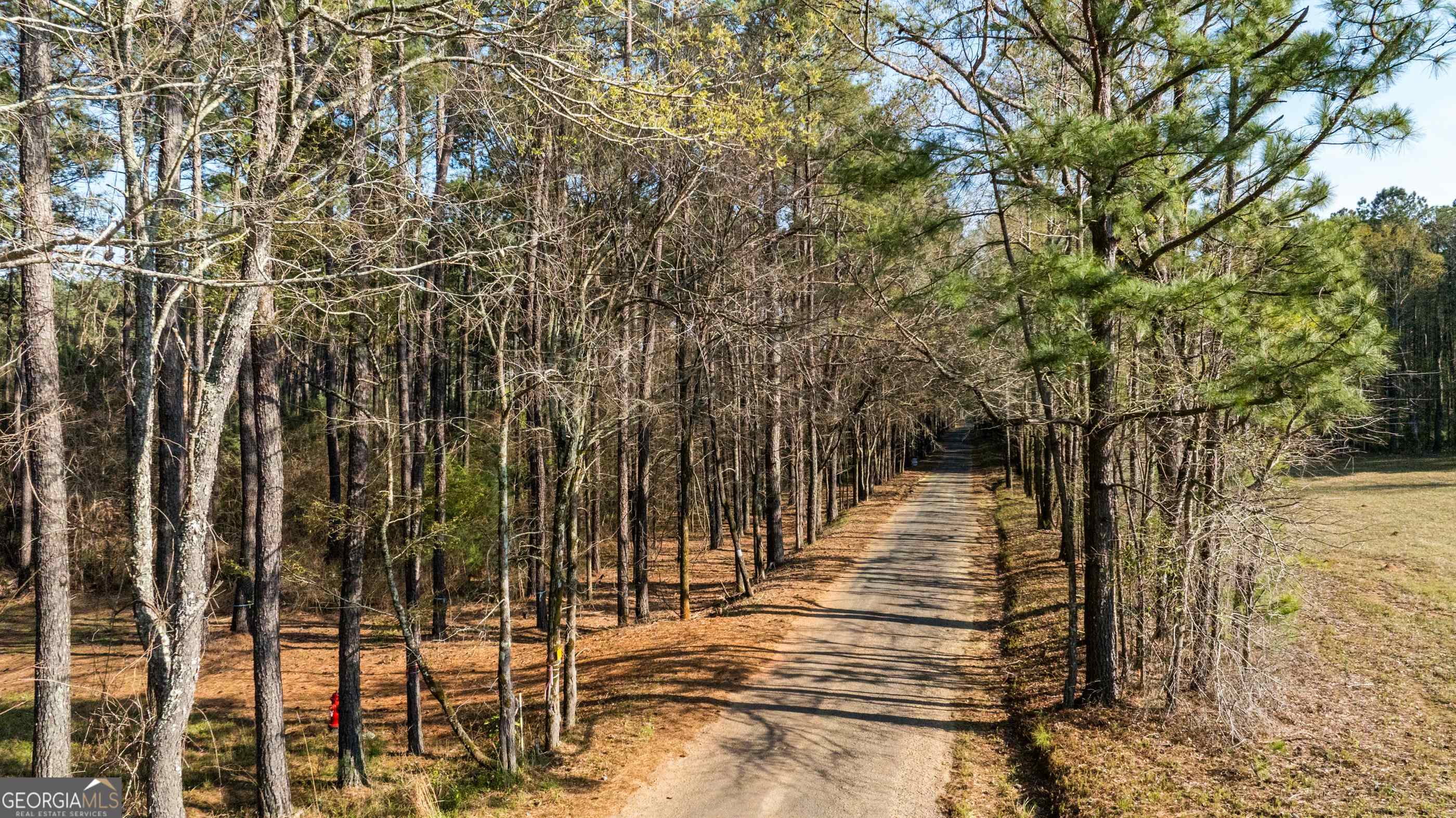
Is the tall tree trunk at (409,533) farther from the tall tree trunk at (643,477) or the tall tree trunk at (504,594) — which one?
the tall tree trunk at (643,477)

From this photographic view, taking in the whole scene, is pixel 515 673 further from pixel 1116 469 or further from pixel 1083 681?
pixel 1116 469

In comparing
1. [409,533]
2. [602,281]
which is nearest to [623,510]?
[409,533]

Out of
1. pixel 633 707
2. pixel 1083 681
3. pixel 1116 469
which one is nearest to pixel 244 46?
pixel 633 707

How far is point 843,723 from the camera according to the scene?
29.4 feet

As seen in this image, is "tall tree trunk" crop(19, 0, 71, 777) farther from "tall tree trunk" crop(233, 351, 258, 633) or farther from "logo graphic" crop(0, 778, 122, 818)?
"tall tree trunk" crop(233, 351, 258, 633)

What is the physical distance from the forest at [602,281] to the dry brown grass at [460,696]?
181 mm

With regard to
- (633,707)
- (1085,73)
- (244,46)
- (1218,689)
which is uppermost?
(1085,73)

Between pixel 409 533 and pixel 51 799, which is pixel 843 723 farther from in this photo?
pixel 51 799

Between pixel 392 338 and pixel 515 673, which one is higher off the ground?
pixel 392 338

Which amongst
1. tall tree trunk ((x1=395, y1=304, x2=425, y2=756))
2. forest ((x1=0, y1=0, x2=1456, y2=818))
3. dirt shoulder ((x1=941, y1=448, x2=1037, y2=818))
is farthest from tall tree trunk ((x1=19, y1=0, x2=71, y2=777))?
dirt shoulder ((x1=941, y1=448, x2=1037, y2=818))

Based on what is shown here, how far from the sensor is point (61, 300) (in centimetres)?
994

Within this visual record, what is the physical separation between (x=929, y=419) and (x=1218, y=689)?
50.2 meters

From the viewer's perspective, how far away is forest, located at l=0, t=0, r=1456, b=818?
5324 millimetres

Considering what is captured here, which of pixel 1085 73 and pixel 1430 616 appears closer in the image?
pixel 1085 73
